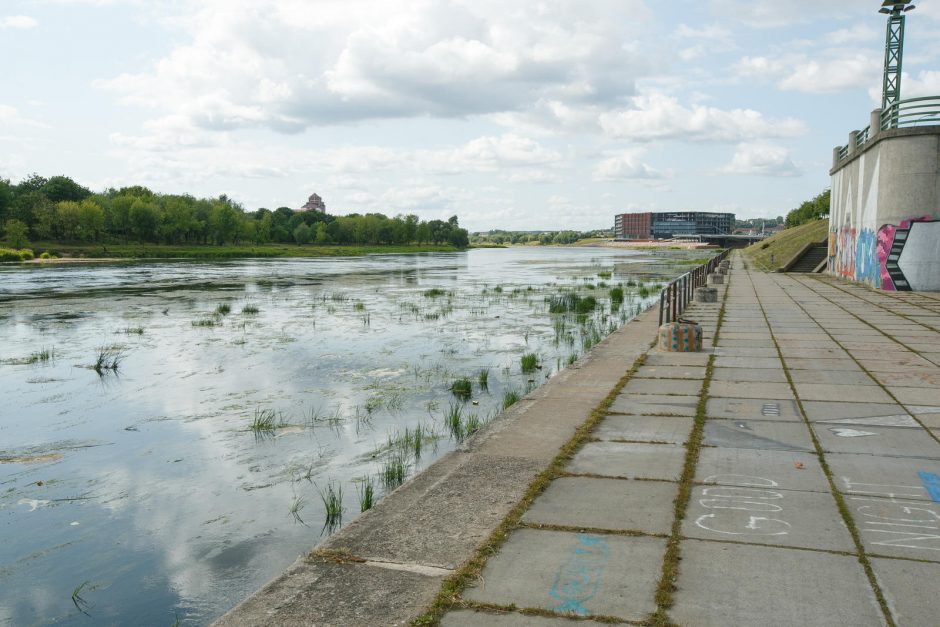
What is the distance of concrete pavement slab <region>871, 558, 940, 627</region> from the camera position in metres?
3.00

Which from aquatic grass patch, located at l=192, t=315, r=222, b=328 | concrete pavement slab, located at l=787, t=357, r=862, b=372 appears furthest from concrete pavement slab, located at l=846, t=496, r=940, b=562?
aquatic grass patch, located at l=192, t=315, r=222, b=328

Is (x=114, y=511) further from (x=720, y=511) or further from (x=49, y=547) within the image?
(x=720, y=511)

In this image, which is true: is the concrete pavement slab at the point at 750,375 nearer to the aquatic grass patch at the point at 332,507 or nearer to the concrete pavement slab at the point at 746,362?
the concrete pavement slab at the point at 746,362

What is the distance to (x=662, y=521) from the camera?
4.12 m

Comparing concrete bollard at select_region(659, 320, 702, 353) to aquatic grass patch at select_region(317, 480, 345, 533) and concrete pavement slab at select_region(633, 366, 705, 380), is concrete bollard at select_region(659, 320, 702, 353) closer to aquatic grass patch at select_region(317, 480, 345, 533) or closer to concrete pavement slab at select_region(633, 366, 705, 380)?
concrete pavement slab at select_region(633, 366, 705, 380)

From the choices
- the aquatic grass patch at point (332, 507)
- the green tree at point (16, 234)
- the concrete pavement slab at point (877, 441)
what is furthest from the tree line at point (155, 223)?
the concrete pavement slab at point (877, 441)

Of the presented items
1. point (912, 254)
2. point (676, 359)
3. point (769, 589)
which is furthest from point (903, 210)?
point (769, 589)

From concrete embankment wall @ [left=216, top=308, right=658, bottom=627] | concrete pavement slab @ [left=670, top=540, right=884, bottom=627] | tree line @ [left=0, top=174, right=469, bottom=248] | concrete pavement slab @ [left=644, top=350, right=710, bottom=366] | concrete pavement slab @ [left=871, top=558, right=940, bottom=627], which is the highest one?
tree line @ [left=0, top=174, right=469, bottom=248]

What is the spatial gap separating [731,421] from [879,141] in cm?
2067

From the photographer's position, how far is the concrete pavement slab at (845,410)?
6727 mm

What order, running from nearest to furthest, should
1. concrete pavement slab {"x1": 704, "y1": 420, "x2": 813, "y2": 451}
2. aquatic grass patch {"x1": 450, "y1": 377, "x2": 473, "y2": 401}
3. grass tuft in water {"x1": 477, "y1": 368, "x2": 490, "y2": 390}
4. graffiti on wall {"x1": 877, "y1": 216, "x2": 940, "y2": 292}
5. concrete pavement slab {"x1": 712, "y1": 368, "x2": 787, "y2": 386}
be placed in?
1. concrete pavement slab {"x1": 704, "y1": 420, "x2": 813, "y2": 451}
2. concrete pavement slab {"x1": 712, "y1": 368, "x2": 787, "y2": 386}
3. aquatic grass patch {"x1": 450, "y1": 377, "x2": 473, "y2": 401}
4. grass tuft in water {"x1": 477, "y1": 368, "x2": 490, "y2": 390}
5. graffiti on wall {"x1": 877, "y1": 216, "x2": 940, "y2": 292}

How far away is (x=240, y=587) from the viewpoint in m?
4.55

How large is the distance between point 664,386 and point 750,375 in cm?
143

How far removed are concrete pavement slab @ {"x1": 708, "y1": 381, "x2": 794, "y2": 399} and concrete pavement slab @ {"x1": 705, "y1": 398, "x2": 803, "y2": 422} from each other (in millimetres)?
228
